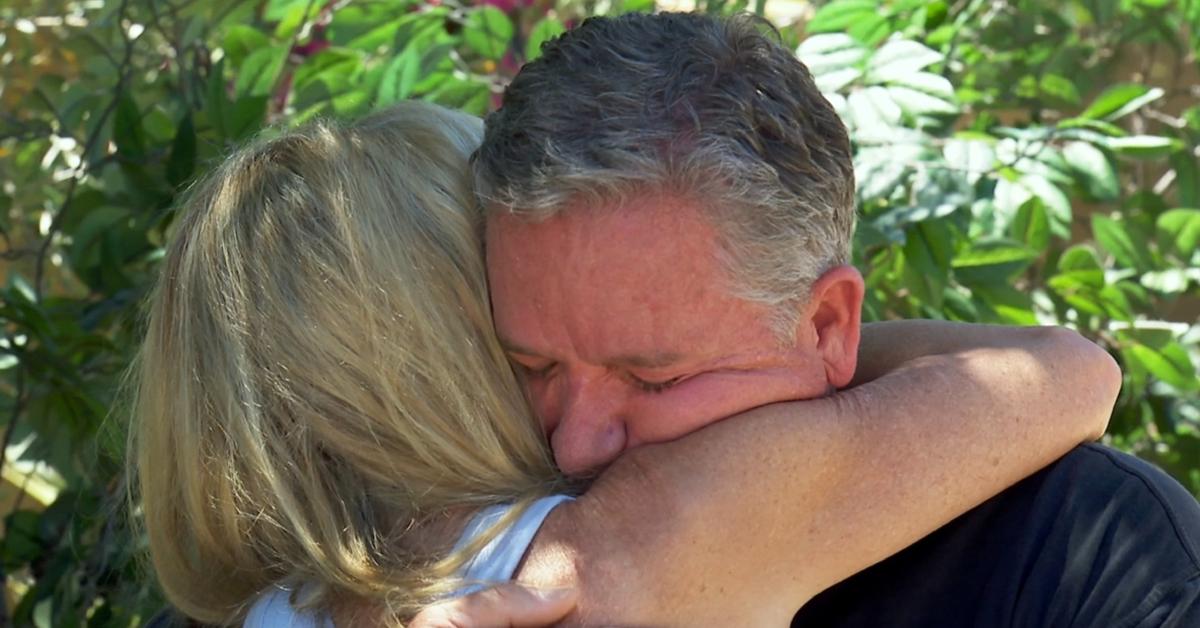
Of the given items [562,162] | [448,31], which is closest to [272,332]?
[562,162]

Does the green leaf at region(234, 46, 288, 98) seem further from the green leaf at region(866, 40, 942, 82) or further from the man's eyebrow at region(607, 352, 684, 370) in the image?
the man's eyebrow at region(607, 352, 684, 370)

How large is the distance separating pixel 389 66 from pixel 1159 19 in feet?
7.01

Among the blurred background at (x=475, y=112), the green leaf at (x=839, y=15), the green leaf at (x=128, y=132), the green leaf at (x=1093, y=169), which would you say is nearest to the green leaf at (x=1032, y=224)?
the blurred background at (x=475, y=112)

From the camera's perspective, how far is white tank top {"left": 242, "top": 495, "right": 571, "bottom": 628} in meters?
1.56

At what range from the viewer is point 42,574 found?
2959mm

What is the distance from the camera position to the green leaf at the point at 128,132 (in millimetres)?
2861

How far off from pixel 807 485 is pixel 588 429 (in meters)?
0.26

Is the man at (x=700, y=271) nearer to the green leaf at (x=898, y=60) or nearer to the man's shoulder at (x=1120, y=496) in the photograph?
the man's shoulder at (x=1120, y=496)

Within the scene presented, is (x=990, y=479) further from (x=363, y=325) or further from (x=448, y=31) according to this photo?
(x=448, y=31)

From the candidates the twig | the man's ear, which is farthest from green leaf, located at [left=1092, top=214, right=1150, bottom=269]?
the twig

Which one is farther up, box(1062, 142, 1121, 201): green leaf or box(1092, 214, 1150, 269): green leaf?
box(1062, 142, 1121, 201): green leaf

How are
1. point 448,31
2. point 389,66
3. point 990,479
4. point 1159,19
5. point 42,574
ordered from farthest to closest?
point 1159,19 < point 448,31 < point 42,574 < point 389,66 < point 990,479

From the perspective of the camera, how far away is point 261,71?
2934 mm

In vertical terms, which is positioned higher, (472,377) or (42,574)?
(472,377)
